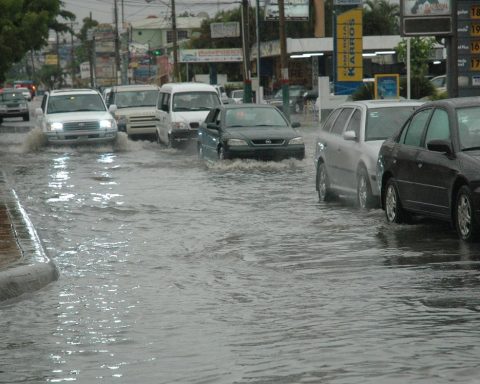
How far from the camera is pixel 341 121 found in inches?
739

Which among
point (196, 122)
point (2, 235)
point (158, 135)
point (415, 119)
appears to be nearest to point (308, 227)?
point (415, 119)

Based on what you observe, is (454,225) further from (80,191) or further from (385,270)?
(80,191)

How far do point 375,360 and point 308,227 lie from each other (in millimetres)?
8118

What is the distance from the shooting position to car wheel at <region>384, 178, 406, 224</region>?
1523 centimetres

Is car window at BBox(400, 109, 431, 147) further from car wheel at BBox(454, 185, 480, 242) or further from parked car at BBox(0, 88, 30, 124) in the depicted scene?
parked car at BBox(0, 88, 30, 124)

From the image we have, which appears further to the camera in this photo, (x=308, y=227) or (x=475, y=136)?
(x=308, y=227)

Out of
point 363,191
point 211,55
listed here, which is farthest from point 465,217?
point 211,55

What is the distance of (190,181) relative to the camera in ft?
78.8

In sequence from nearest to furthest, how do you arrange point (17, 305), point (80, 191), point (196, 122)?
1. point (17, 305)
2. point (80, 191)
3. point (196, 122)

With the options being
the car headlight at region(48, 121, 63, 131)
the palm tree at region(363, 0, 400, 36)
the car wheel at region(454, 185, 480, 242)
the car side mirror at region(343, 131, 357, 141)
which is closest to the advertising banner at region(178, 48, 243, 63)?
the palm tree at region(363, 0, 400, 36)

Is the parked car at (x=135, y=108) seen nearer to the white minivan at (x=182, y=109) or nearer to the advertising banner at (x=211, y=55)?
the white minivan at (x=182, y=109)

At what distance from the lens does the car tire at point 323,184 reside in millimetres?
19094

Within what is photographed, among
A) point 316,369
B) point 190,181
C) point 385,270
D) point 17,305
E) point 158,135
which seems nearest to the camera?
point 316,369

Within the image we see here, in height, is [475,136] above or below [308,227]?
above
